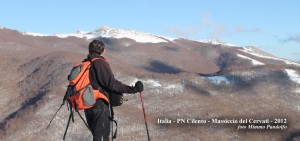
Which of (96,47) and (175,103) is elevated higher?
(96,47)

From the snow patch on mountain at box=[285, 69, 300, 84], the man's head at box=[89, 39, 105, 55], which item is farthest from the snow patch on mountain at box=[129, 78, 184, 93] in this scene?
the man's head at box=[89, 39, 105, 55]

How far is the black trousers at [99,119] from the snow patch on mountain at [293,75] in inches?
4620

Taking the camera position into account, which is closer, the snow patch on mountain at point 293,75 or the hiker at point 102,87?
the hiker at point 102,87

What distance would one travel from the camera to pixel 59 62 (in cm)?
14500

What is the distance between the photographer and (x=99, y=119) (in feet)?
31.3

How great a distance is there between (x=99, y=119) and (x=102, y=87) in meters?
0.81

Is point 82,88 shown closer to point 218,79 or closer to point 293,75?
point 218,79

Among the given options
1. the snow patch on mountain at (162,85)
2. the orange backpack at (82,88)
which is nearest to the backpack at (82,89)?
the orange backpack at (82,88)

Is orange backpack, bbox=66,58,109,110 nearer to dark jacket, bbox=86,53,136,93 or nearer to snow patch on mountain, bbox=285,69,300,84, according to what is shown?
dark jacket, bbox=86,53,136,93

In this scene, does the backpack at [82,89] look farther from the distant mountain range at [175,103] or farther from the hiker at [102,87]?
the distant mountain range at [175,103]

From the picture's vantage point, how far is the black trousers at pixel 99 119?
952 cm

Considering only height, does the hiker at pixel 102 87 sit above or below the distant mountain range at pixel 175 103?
above

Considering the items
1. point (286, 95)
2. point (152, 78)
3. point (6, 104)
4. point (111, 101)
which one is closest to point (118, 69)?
point (152, 78)

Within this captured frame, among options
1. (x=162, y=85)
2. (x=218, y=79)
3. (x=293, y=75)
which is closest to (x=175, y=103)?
(x=162, y=85)
